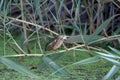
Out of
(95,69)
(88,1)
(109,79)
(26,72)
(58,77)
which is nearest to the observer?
(26,72)

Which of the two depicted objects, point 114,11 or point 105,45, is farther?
point 114,11

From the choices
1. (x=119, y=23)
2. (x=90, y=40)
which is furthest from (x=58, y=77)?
(x=119, y=23)

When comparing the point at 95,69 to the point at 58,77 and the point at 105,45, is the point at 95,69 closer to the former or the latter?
the point at 58,77

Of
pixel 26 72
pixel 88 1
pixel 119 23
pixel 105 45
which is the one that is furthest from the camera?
pixel 119 23

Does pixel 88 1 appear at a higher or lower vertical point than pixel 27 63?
higher

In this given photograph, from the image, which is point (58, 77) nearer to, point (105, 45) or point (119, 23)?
point (105, 45)

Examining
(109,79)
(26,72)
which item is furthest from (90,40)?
(26,72)

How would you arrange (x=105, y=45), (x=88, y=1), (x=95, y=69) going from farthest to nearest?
1. (x=105, y=45)
2. (x=88, y=1)
3. (x=95, y=69)

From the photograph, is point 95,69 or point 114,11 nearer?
point 95,69

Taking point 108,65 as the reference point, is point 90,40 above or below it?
above
